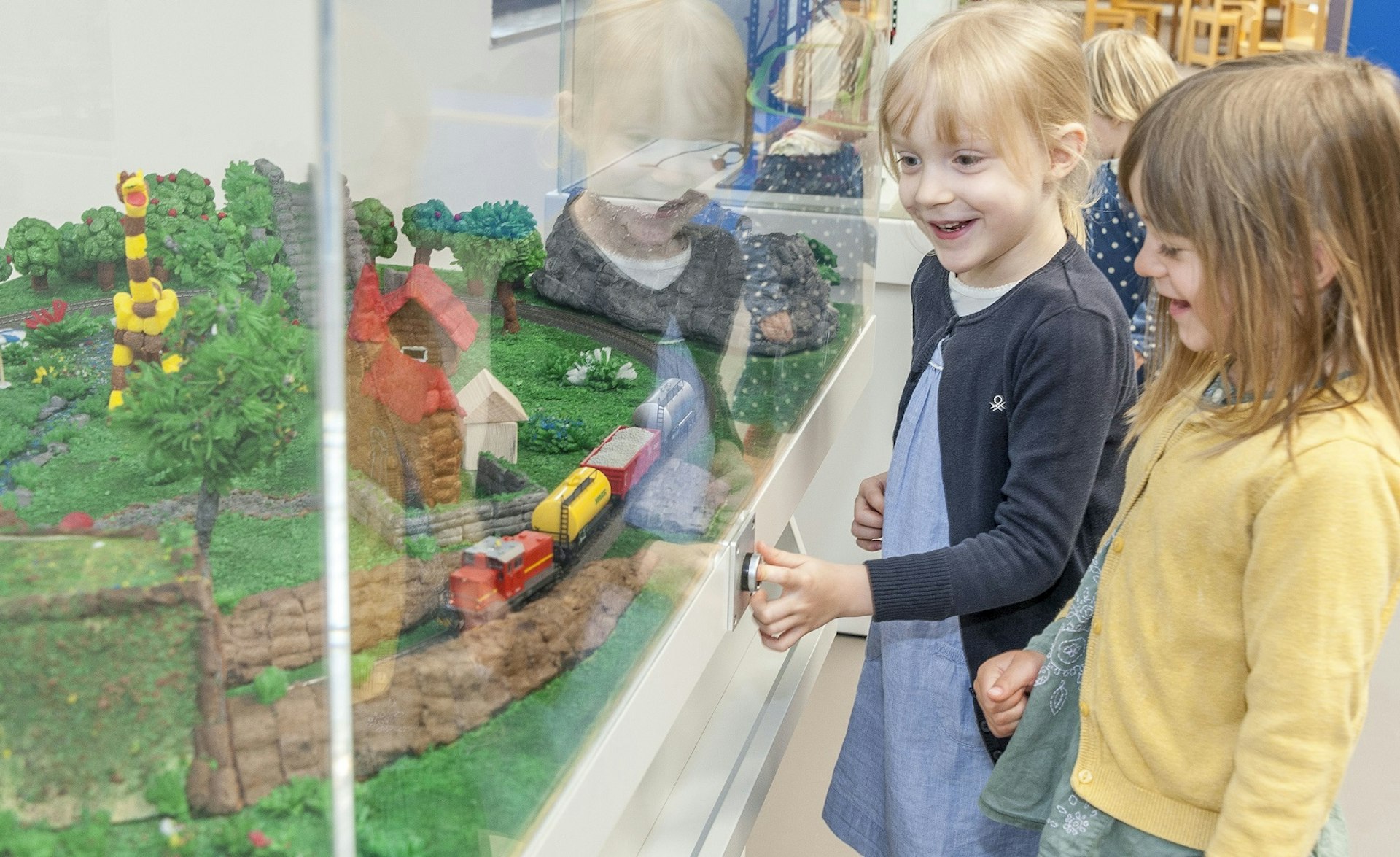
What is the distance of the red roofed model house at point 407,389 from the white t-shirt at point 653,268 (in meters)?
0.28

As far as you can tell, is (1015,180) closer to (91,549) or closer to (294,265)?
(294,265)

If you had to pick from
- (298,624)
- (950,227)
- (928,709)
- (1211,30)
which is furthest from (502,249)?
(1211,30)

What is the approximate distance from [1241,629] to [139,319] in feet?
2.26

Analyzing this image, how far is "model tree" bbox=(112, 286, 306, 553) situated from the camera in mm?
534

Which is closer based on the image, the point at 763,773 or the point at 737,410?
the point at 737,410

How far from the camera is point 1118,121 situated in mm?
2080

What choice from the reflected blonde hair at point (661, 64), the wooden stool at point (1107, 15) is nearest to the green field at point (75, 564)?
the reflected blonde hair at point (661, 64)

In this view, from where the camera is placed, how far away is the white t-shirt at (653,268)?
3.14 feet

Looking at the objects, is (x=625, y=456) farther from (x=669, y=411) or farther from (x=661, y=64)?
(x=661, y=64)

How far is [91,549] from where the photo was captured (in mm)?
498

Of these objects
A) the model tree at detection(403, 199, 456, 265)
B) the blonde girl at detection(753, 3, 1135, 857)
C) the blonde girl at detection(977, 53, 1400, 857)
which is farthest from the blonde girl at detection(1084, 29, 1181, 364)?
the model tree at detection(403, 199, 456, 265)

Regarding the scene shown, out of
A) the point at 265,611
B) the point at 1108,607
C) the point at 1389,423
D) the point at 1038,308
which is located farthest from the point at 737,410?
the point at 265,611

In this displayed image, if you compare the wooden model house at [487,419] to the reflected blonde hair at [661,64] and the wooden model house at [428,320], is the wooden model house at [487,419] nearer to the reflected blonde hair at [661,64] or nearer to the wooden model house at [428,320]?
the wooden model house at [428,320]

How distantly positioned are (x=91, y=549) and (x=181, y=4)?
31 cm
